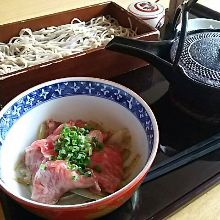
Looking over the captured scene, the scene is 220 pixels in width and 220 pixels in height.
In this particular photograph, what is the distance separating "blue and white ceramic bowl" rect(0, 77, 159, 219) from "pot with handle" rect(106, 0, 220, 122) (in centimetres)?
12

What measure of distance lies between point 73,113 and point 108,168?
177mm

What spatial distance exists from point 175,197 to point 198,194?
0.05 metres

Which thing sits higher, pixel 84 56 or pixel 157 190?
pixel 84 56

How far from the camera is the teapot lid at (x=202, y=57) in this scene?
2.47 feet

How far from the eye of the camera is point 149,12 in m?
1.06

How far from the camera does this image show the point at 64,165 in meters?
0.60

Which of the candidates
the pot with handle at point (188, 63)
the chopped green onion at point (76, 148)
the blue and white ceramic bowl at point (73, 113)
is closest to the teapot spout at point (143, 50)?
the pot with handle at point (188, 63)

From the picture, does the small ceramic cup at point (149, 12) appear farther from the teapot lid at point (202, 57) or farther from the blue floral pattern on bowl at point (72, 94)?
the blue floral pattern on bowl at point (72, 94)

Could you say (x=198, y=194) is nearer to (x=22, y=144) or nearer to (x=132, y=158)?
(x=132, y=158)

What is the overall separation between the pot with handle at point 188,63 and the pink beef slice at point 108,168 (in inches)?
8.9

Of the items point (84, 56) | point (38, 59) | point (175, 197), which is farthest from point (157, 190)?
point (38, 59)

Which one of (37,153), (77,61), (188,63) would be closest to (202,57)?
(188,63)

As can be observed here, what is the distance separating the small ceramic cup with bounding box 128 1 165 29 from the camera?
1.07 metres

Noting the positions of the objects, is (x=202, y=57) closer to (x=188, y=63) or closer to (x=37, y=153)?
(x=188, y=63)
